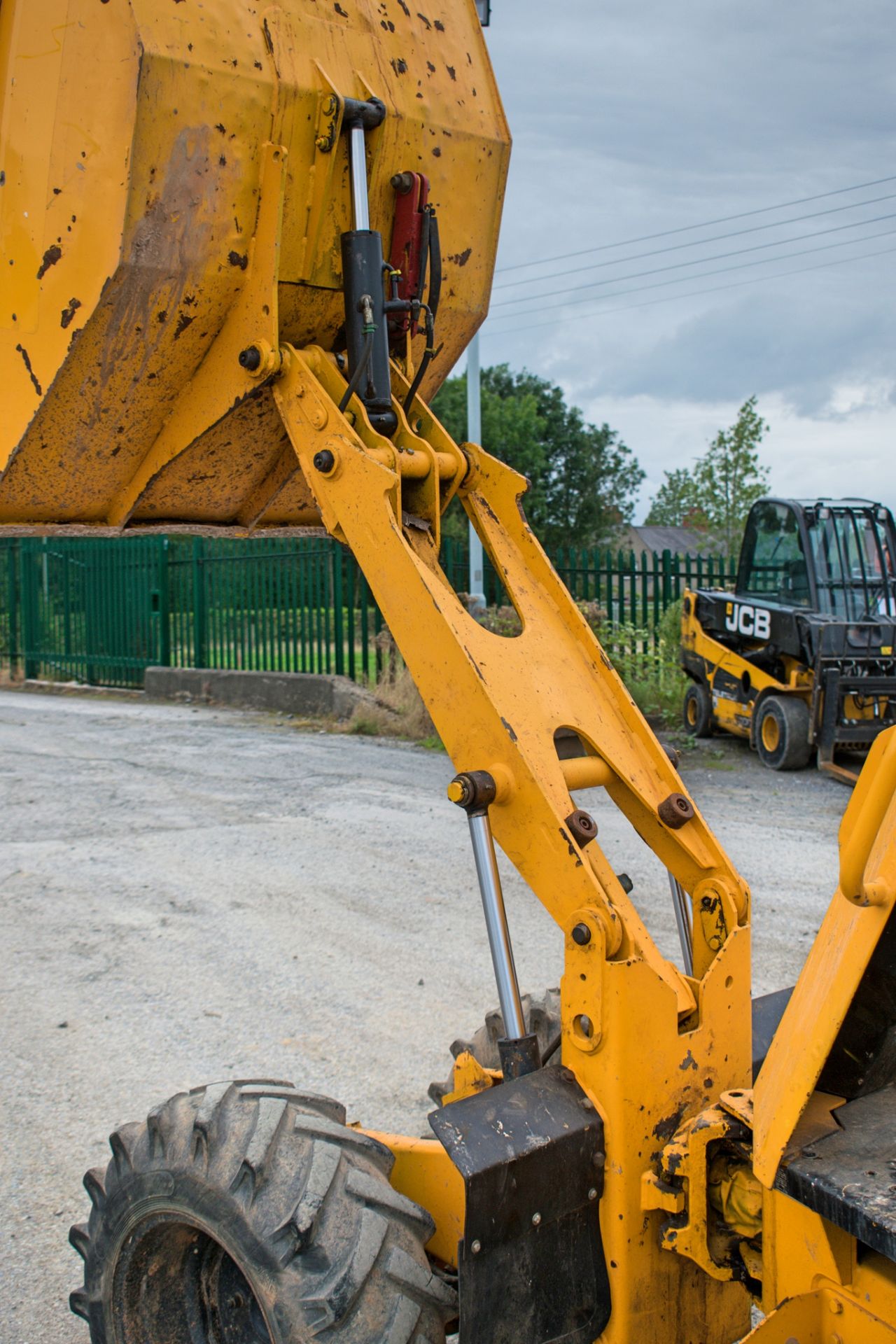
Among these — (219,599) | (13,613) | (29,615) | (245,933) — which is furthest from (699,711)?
(13,613)

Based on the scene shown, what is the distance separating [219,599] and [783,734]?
27.6 feet

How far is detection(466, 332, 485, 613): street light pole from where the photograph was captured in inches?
512

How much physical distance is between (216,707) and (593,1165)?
13.2 metres

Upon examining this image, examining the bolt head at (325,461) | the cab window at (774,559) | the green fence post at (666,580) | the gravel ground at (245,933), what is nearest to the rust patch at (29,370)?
the bolt head at (325,461)

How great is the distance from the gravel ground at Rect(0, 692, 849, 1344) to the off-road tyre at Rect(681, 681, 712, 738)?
1.98m

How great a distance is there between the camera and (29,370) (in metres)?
2.66

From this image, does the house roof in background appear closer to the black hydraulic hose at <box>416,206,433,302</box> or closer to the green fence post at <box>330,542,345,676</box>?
the green fence post at <box>330,542,345,676</box>

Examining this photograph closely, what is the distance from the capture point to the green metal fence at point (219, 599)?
47.2ft

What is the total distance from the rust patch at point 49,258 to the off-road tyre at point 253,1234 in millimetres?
1774

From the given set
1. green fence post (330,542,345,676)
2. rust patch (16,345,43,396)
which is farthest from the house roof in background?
rust patch (16,345,43,396)

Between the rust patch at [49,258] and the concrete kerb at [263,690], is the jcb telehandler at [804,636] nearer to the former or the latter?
the concrete kerb at [263,690]

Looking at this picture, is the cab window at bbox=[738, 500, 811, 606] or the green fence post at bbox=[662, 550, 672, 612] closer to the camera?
the cab window at bbox=[738, 500, 811, 606]

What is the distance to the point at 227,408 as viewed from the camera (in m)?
2.72

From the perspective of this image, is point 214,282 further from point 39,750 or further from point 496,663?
point 39,750
